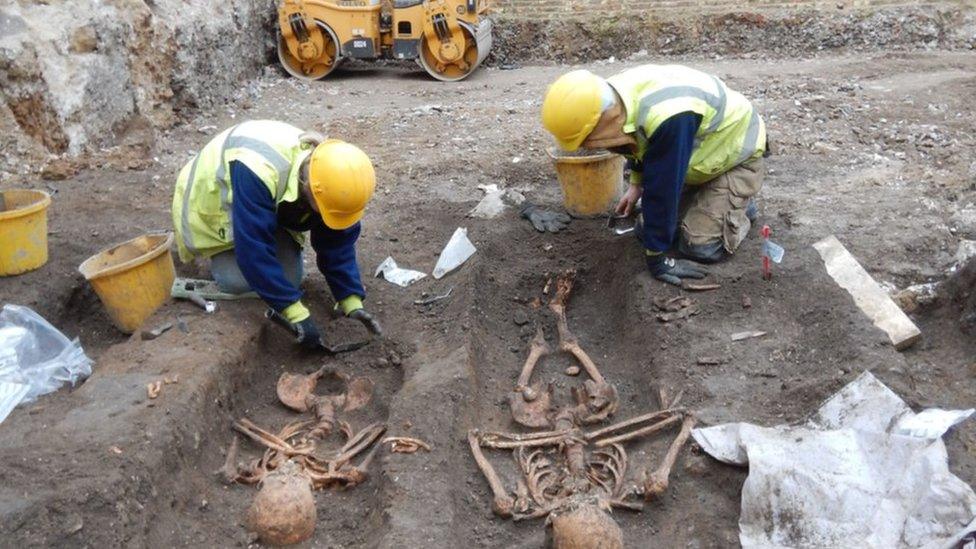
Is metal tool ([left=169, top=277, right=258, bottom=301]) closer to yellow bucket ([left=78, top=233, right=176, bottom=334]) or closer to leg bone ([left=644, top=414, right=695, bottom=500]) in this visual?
yellow bucket ([left=78, top=233, right=176, bottom=334])

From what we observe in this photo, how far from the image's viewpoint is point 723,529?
3.88 m

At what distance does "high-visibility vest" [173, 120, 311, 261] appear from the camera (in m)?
5.02

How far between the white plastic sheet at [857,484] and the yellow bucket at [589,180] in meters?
2.82

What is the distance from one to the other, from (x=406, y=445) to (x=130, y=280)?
2.13 metres

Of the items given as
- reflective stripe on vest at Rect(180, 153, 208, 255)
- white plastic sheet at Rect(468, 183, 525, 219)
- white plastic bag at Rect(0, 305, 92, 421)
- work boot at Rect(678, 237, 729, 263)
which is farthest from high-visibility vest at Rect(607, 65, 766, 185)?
white plastic bag at Rect(0, 305, 92, 421)

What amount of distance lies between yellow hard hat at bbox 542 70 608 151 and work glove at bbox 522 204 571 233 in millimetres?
1334

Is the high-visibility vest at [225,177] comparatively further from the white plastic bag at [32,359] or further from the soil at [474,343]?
the white plastic bag at [32,359]

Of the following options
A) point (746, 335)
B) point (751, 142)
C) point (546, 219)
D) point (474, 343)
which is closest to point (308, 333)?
point (474, 343)

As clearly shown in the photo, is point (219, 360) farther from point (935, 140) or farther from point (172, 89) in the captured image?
point (935, 140)

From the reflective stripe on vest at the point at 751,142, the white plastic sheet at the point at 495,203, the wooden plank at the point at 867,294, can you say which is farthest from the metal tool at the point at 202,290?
the wooden plank at the point at 867,294

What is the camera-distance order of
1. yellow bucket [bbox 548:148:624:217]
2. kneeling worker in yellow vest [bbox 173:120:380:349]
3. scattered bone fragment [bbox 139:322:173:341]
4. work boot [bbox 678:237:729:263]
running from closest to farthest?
1. kneeling worker in yellow vest [bbox 173:120:380:349]
2. scattered bone fragment [bbox 139:322:173:341]
3. work boot [bbox 678:237:729:263]
4. yellow bucket [bbox 548:148:624:217]

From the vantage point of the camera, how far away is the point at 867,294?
5.27 metres

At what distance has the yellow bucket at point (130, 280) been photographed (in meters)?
5.41

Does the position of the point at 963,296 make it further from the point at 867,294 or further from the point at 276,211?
the point at 276,211
